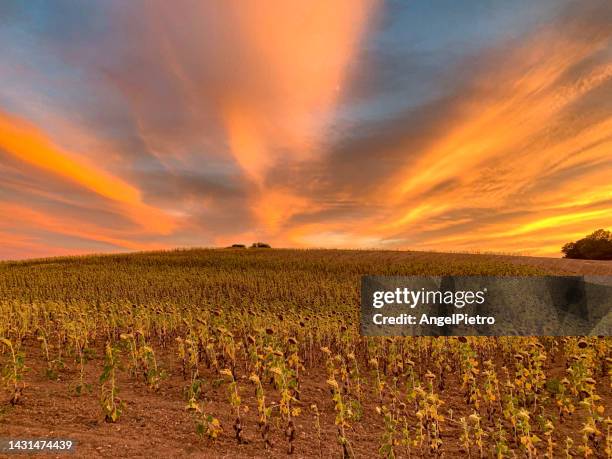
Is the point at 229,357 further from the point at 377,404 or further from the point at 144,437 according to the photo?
the point at 144,437

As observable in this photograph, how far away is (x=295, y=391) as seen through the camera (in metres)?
8.70

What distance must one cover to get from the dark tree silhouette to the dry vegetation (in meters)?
44.8

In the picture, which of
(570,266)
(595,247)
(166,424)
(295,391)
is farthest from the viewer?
(595,247)

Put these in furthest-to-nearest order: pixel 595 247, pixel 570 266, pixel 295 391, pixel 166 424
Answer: pixel 595 247 → pixel 570 266 → pixel 295 391 → pixel 166 424

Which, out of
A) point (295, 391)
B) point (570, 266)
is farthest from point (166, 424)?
point (570, 266)

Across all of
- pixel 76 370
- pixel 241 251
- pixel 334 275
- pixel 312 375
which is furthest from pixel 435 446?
pixel 241 251

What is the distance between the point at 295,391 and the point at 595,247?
54431 millimetres

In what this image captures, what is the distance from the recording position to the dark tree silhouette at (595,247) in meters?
51.9

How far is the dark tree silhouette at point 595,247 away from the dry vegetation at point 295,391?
4477cm

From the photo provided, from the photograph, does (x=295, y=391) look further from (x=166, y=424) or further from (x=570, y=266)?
(x=570, y=266)

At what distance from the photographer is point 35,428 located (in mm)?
6254

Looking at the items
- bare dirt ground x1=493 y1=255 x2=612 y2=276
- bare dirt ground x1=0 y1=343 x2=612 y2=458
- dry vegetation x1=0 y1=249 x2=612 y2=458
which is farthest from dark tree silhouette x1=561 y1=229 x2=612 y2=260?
bare dirt ground x1=0 y1=343 x2=612 y2=458

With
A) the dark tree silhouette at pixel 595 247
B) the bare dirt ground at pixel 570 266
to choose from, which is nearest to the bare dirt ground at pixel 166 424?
the bare dirt ground at pixel 570 266

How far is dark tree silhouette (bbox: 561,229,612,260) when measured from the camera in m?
51.9
